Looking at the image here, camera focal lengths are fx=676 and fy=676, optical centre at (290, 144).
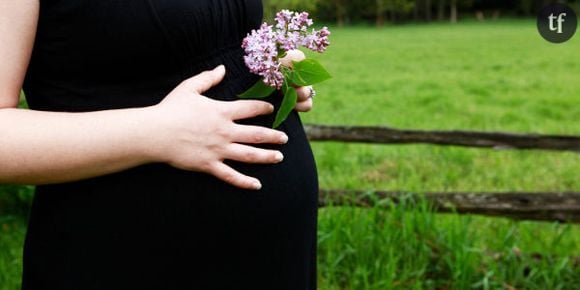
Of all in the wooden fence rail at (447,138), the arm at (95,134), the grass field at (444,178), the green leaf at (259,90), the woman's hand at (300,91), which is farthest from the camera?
the wooden fence rail at (447,138)

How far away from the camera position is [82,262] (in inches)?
50.0

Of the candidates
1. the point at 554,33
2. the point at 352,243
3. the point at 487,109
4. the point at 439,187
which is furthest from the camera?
the point at 487,109

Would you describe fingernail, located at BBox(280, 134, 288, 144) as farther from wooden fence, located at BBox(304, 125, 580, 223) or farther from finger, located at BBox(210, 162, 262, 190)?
wooden fence, located at BBox(304, 125, 580, 223)

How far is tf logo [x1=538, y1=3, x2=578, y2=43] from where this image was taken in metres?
2.60

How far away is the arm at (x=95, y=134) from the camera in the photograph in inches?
44.1

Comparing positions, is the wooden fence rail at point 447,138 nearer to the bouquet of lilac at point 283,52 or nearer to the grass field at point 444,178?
the grass field at point 444,178

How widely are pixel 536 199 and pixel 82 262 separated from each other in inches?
110

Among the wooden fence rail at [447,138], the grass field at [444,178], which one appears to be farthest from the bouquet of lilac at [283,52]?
the wooden fence rail at [447,138]

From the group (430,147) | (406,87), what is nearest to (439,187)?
(430,147)

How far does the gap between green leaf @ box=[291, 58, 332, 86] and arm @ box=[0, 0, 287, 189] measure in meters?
0.14

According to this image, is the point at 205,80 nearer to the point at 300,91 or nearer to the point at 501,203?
the point at 300,91

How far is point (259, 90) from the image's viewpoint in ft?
4.46

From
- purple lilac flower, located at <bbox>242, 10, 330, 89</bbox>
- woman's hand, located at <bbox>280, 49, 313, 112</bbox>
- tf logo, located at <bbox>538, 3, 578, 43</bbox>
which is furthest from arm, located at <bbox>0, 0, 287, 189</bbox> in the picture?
tf logo, located at <bbox>538, 3, 578, 43</bbox>

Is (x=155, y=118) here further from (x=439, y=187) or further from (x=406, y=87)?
(x=406, y=87)
